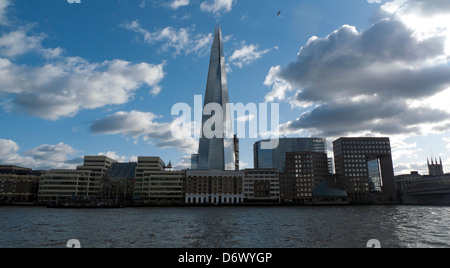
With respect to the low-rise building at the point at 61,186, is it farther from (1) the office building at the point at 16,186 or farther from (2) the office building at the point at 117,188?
(1) the office building at the point at 16,186

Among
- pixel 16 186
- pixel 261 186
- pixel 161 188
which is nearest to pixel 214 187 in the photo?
pixel 261 186

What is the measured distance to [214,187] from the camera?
18888 cm

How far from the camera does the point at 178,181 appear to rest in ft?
612

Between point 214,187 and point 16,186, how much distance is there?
12187 centimetres

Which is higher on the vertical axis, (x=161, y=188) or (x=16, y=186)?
(x=16, y=186)

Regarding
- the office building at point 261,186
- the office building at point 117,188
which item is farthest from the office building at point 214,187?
the office building at point 117,188

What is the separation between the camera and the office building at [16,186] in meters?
173

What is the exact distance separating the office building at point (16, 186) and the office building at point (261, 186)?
136m

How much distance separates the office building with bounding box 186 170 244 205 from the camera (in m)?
185

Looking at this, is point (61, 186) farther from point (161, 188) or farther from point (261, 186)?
point (261, 186)
